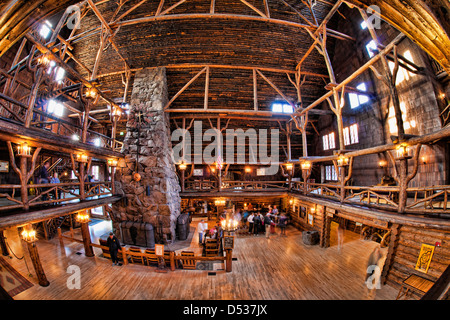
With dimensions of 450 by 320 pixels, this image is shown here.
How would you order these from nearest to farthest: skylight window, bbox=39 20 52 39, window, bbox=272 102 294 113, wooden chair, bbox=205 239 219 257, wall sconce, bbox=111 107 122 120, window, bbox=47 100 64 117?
wooden chair, bbox=205 239 219 257 < wall sconce, bbox=111 107 122 120 < skylight window, bbox=39 20 52 39 < window, bbox=47 100 64 117 < window, bbox=272 102 294 113

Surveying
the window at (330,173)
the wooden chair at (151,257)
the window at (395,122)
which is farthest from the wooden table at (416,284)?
the window at (330,173)

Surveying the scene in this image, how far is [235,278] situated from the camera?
735 centimetres

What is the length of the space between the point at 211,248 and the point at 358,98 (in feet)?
49.9

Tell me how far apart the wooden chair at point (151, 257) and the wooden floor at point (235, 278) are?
31 cm

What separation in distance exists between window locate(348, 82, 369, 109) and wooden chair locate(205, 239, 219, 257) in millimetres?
14192

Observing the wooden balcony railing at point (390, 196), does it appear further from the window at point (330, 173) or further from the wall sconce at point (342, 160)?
the window at point (330, 173)

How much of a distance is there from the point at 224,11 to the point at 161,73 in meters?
6.11

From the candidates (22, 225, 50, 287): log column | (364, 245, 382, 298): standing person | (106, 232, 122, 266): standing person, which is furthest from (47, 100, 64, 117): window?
(364, 245, 382, 298): standing person

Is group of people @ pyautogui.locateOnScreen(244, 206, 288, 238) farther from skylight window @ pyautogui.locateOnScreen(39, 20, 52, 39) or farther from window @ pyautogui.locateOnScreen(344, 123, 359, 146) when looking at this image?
skylight window @ pyautogui.locateOnScreen(39, 20, 52, 39)

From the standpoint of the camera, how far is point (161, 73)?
42.2ft

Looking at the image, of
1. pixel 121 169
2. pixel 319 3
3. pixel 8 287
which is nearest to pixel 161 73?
pixel 121 169

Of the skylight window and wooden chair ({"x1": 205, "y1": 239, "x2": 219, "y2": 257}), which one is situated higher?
the skylight window

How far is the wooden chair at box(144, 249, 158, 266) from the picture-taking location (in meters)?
8.05

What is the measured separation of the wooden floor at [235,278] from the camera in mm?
6359
